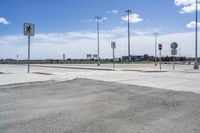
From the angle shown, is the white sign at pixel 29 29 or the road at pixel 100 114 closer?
the road at pixel 100 114

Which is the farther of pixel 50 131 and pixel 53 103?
pixel 53 103

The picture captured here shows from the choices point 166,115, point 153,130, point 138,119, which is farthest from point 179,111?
point 153,130

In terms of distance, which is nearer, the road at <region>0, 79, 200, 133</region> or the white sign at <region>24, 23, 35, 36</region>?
the road at <region>0, 79, 200, 133</region>

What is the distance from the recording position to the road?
586 centimetres

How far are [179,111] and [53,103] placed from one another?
3.84m

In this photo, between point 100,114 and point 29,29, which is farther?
point 29,29

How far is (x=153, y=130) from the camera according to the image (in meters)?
5.73

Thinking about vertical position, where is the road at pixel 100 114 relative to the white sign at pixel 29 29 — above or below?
below

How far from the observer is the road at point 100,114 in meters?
5.86

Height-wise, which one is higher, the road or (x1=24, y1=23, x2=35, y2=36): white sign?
(x1=24, y1=23, x2=35, y2=36): white sign

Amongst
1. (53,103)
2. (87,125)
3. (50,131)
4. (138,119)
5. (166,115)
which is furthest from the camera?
(53,103)

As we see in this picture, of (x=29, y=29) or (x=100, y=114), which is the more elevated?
(x=29, y=29)

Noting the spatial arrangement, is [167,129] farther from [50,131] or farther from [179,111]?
[50,131]

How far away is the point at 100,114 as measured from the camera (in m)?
7.16
